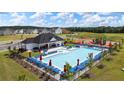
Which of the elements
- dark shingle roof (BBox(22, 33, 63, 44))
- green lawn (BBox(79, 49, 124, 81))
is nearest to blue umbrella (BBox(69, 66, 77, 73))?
green lawn (BBox(79, 49, 124, 81))

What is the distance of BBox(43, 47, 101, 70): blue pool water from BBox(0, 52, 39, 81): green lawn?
23.0 inches

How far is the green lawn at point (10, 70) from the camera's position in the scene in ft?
19.4

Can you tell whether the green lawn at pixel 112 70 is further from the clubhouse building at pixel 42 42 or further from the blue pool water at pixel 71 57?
the clubhouse building at pixel 42 42

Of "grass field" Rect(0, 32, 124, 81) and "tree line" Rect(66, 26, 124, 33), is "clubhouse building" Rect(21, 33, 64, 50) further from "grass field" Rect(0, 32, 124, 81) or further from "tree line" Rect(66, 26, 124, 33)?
"tree line" Rect(66, 26, 124, 33)

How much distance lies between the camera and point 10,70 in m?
5.99

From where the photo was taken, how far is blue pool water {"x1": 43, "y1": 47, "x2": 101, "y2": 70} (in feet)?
19.7

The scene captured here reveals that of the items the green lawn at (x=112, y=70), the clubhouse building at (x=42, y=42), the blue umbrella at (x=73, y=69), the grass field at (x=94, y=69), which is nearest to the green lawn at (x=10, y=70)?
the grass field at (x=94, y=69)

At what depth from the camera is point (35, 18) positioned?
19.7 feet
